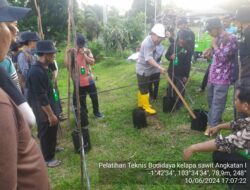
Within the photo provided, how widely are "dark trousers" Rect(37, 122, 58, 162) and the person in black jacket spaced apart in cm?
305

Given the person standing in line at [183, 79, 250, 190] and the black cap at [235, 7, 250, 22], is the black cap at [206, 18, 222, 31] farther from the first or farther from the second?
the person standing in line at [183, 79, 250, 190]

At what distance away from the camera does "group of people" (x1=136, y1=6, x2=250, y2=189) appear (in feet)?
8.57

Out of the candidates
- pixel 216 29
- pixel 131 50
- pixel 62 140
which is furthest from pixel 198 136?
pixel 131 50

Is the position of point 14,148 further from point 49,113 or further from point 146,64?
point 146,64

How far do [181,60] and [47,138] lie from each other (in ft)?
11.5

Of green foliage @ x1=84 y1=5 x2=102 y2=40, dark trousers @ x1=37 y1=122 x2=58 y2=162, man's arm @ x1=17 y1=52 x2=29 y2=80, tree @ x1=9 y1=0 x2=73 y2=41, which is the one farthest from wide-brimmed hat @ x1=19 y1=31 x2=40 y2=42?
green foliage @ x1=84 y1=5 x2=102 y2=40

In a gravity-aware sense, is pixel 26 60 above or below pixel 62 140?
above

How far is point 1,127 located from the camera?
1062 mm

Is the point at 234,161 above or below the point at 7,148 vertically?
below

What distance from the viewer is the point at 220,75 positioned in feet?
14.8

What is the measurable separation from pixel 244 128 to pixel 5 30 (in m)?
2.10

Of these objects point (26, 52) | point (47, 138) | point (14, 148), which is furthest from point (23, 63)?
point (14, 148)

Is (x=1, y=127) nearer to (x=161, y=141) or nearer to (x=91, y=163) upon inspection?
(x=91, y=163)

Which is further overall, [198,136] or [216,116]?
[198,136]
